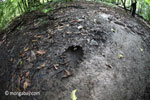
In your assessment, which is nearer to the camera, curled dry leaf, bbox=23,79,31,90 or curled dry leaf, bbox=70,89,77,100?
curled dry leaf, bbox=70,89,77,100

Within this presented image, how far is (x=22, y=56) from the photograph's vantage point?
2.71 m

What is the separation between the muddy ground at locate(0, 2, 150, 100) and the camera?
2.24m

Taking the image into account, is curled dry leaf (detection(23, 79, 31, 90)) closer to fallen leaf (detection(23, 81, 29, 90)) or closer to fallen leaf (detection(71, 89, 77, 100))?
fallen leaf (detection(23, 81, 29, 90))

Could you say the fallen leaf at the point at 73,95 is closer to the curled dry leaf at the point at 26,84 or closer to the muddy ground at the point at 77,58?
the muddy ground at the point at 77,58

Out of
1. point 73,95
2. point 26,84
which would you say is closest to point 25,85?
point 26,84

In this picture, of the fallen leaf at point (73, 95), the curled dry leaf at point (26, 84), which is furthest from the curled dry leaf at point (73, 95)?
the curled dry leaf at point (26, 84)

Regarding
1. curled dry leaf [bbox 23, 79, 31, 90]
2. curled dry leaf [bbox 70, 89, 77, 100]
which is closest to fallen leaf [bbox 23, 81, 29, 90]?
curled dry leaf [bbox 23, 79, 31, 90]

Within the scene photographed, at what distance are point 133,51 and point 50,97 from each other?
1.95m

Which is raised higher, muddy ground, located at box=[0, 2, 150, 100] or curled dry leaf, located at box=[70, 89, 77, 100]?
muddy ground, located at box=[0, 2, 150, 100]

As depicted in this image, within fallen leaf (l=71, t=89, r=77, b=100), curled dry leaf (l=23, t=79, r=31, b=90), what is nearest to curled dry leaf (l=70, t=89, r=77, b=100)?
fallen leaf (l=71, t=89, r=77, b=100)

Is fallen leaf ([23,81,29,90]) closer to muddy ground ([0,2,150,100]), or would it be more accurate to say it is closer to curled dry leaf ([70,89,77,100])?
muddy ground ([0,2,150,100])

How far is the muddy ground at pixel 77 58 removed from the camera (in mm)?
2236

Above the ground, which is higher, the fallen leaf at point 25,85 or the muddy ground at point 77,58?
the muddy ground at point 77,58

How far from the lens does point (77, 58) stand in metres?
2.53
